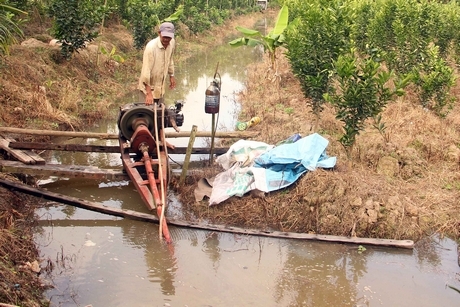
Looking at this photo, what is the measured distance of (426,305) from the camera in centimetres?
423

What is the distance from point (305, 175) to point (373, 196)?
81 cm

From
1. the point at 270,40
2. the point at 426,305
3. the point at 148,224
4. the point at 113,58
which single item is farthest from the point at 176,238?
the point at 113,58

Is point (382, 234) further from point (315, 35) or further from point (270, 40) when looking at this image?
point (270, 40)

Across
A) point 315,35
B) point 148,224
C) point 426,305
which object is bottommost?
point 426,305

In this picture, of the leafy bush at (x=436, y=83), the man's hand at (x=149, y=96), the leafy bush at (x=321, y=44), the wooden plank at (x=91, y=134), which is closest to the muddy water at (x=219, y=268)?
the wooden plank at (x=91, y=134)

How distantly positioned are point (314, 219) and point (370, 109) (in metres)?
1.66

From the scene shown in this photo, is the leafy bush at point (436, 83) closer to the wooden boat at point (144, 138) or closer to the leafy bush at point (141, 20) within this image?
the wooden boat at point (144, 138)

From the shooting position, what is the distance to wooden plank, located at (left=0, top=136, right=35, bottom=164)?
6043 mm

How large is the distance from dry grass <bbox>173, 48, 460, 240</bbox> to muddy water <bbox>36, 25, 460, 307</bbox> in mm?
250

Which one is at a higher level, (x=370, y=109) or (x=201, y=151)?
(x=370, y=109)

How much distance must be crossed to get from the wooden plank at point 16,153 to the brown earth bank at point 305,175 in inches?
21.2

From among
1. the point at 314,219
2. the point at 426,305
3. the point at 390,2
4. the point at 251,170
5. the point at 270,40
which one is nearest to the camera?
the point at 426,305

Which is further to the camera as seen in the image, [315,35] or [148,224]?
[315,35]

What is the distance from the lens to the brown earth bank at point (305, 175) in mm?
5207
